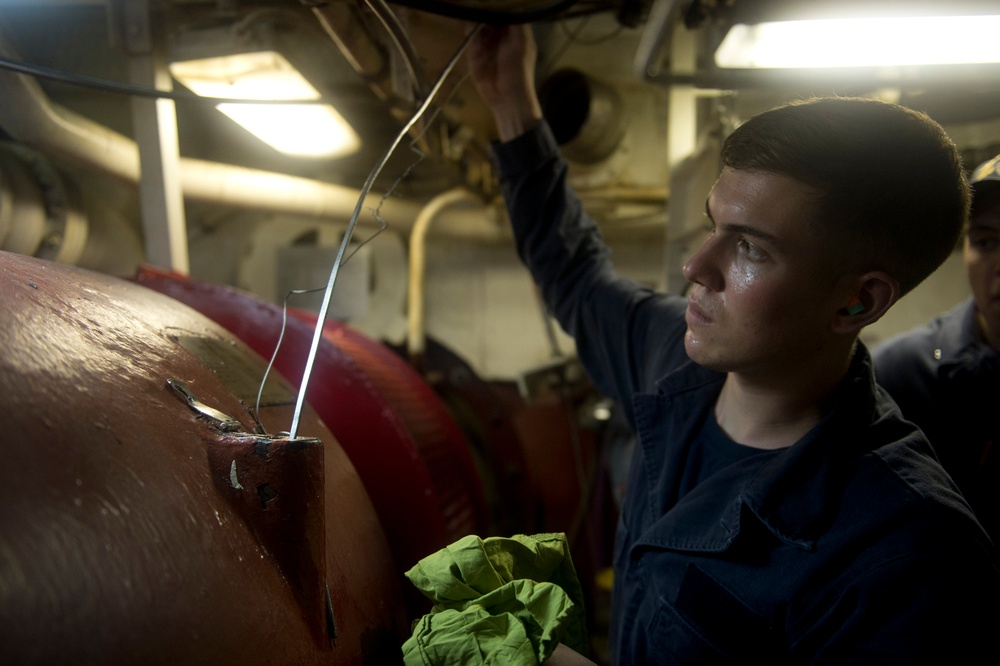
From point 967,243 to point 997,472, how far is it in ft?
1.75

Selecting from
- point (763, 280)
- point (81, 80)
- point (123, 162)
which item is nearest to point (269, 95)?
point (123, 162)

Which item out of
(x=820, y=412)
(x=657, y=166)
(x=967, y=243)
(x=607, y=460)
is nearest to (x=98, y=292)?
(x=820, y=412)

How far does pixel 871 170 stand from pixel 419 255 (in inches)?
76.1

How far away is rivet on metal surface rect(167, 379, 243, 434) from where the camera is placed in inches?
25.8

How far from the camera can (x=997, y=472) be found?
139 centimetres

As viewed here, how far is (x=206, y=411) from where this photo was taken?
662mm

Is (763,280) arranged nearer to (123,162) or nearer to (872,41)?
(872,41)

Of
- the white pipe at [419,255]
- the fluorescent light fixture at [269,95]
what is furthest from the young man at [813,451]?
the white pipe at [419,255]

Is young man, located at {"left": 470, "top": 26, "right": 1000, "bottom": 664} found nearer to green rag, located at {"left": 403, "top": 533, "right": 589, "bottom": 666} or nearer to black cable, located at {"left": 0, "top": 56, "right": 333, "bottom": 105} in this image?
green rag, located at {"left": 403, "top": 533, "right": 589, "bottom": 666}

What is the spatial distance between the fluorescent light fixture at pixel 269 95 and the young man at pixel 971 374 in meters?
1.60

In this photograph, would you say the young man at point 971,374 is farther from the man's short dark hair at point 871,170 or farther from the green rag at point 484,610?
the green rag at point 484,610

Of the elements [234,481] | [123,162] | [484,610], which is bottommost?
[484,610]

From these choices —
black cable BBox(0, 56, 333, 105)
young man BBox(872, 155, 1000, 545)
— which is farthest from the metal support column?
young man BBox(872, 155, 1000, 545)

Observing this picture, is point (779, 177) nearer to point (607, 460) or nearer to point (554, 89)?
point (554, 89)
